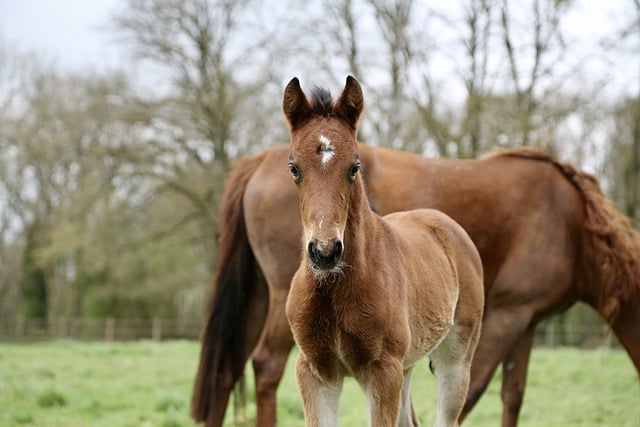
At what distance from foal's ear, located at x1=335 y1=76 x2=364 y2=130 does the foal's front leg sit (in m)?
1.09

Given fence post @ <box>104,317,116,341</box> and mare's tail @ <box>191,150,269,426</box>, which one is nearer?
mare's tail @ <box>191,150,269,426</box>

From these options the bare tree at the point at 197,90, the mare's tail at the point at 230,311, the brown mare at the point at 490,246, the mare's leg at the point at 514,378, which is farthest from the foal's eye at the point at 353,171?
the bare tree at the point at 197,90

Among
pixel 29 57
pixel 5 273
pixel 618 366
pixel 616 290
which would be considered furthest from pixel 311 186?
pixel 5 273

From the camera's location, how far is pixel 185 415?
6.01m

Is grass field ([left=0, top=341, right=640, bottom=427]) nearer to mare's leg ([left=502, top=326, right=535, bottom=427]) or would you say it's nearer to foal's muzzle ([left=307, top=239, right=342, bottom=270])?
mare's leg ([left=502, top=326, right=535, bottom=427])

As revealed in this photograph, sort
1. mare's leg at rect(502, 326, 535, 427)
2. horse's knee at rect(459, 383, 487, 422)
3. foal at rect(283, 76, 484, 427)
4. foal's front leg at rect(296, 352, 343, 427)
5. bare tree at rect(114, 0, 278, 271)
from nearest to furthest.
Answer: foal at rect(283, 76, 484, 427) < foal's front leg at rect(296, 352, 343, 427) < horse's knee at rect(459, 383, 487, 422) < mare's leg at rect(502, 326, 535, 427) < bare tree at rect(114, 0, 278, 271)

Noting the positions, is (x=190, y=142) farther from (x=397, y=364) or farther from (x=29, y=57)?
(x=397, y=364)

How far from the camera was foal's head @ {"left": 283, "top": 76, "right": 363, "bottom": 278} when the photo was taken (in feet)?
8.61

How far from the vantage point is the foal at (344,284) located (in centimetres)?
283

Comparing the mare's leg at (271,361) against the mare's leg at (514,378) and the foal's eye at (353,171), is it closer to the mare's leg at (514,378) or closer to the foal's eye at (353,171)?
the mare's leg at (514,378)

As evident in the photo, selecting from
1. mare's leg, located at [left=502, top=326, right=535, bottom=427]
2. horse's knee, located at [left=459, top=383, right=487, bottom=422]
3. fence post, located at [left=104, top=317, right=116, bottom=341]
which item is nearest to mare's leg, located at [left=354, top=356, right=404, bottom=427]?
horse's knee, located at [left=459, top=383, right=487, bottom=422]

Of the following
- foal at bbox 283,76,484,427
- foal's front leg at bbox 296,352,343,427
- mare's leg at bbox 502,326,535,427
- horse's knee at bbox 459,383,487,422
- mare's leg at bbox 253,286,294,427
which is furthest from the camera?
mare's leg at bbox 502,326,535,427

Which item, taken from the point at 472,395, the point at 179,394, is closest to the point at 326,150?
the point at 472,395

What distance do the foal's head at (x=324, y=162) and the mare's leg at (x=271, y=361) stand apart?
2.10 m
